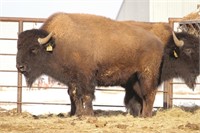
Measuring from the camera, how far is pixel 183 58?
42.4ft

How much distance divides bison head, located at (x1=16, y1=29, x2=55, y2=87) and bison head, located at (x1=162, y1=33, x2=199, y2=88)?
3.34 m

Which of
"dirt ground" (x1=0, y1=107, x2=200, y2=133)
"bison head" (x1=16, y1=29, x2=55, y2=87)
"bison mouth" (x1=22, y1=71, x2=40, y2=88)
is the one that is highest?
"bison head" (x1=16, y1=29, x2=55, y2=87)

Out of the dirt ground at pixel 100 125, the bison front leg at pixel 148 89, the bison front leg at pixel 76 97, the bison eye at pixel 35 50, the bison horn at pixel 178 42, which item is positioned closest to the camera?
the dirt ground at pixel 100 125

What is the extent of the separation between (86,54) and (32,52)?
1279 millimetres

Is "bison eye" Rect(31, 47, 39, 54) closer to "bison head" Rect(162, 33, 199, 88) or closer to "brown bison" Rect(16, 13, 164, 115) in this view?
"brown bison" Rect(16, 13, 164, 115)

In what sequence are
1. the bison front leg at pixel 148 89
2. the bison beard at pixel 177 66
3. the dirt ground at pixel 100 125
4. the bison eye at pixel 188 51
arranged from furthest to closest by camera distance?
the bison eye at pixel 188 51
the bison beard at pixel 177 66
the bison front leg at pixel 148 89
the dirt ground at pixel 100 125

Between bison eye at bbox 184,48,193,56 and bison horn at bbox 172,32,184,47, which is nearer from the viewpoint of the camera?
bison horn at bbox 172,32,184,47

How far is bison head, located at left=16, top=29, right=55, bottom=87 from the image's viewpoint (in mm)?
11086

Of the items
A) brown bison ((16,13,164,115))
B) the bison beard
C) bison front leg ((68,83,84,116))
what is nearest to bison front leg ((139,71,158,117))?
Result: brown bison ((16,13,164,115))

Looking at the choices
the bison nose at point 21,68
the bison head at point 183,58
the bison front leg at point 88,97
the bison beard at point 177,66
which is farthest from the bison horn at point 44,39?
the bison head at point 183,58

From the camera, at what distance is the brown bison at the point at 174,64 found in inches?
494

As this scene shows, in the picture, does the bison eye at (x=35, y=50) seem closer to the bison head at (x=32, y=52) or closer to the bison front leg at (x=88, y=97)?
the bison head at (x=32, y=52)

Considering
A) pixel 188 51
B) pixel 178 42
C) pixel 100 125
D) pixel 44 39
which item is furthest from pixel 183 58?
pixel 100 125

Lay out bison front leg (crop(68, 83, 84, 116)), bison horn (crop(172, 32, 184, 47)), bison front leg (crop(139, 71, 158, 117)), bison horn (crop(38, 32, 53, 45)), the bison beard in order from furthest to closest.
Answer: the bison beard < bison horn (crop(172, 32, 184, 47)) < bison front leg (crop(139, 71, 158, 117)) < bison front leg (crop(68, 83, 84, 116)) < bison horn (crop(38, 32, 53, 45))
